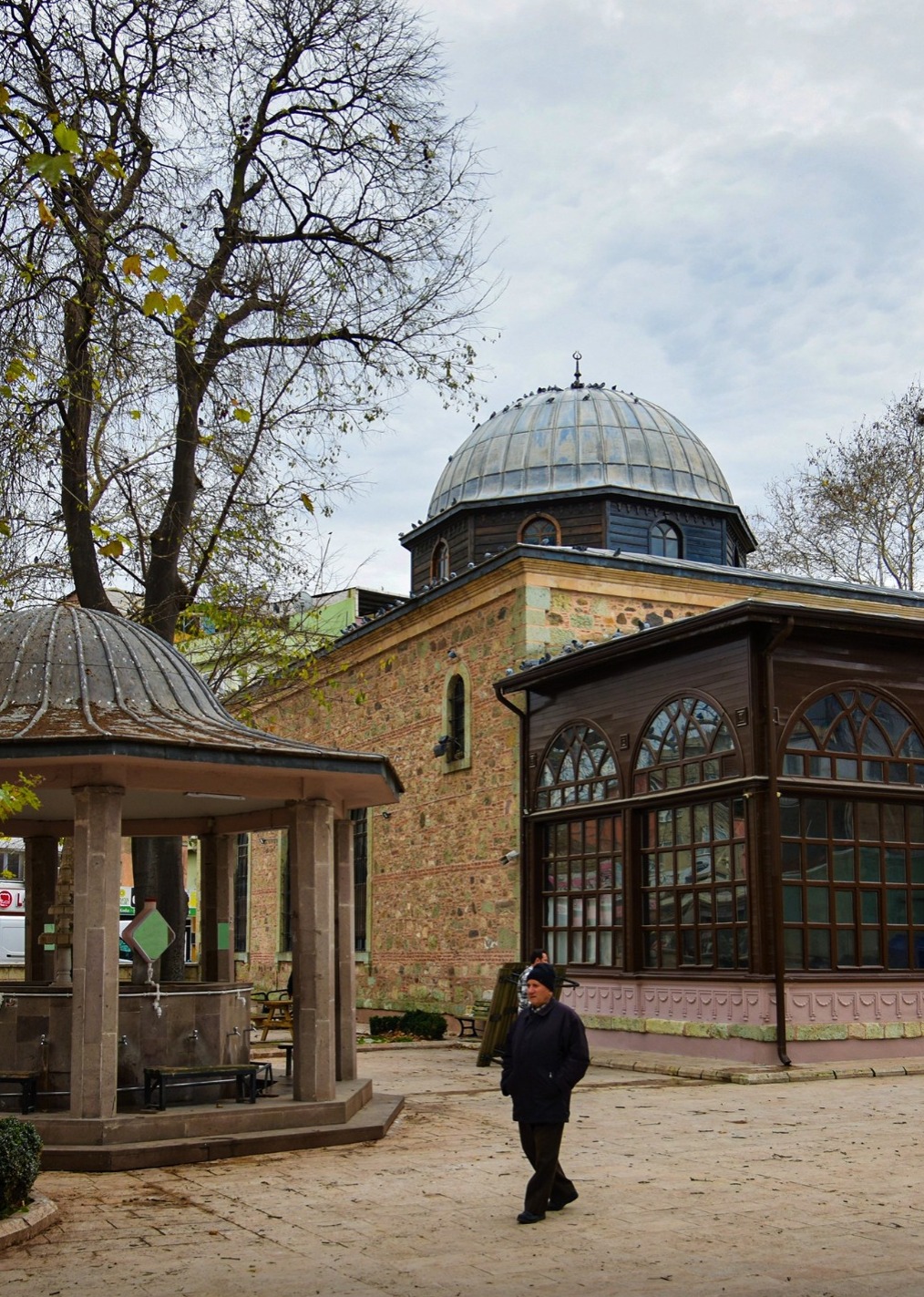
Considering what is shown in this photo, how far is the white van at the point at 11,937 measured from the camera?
33.0 meters

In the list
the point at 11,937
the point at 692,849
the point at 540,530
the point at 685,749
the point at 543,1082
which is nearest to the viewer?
the point at 543,1082

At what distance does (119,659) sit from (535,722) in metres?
9.10

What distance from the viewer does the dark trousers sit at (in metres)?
7.30

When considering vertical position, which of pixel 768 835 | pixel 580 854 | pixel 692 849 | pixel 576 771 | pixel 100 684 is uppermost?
pixel 100 684

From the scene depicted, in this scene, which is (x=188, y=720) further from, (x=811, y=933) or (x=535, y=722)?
(x=535, y=722)

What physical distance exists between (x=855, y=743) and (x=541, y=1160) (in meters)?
9.29

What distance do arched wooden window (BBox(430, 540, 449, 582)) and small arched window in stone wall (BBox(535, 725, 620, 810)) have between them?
7241 millimetres

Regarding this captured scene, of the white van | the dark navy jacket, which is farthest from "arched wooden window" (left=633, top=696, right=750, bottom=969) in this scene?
the white van

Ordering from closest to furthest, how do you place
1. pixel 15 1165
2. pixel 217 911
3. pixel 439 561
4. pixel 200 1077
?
1. pixel 15 1165
2. pixel 200 1077
3. pixel 217 911
4. pixel 439 561

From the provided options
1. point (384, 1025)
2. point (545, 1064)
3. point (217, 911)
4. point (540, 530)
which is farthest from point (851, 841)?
point (540, 530)

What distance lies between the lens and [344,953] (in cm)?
1241

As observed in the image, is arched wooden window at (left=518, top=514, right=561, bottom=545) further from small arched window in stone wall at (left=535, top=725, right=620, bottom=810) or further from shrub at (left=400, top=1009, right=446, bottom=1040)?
shrub at (left=400, top=1009, right=446, bottom=1040)

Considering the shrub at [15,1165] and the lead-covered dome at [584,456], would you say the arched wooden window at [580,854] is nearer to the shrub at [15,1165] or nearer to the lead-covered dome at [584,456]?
the lead-covered dome at [584,456]

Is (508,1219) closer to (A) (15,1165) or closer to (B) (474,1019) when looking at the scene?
(A) (15,1165)
